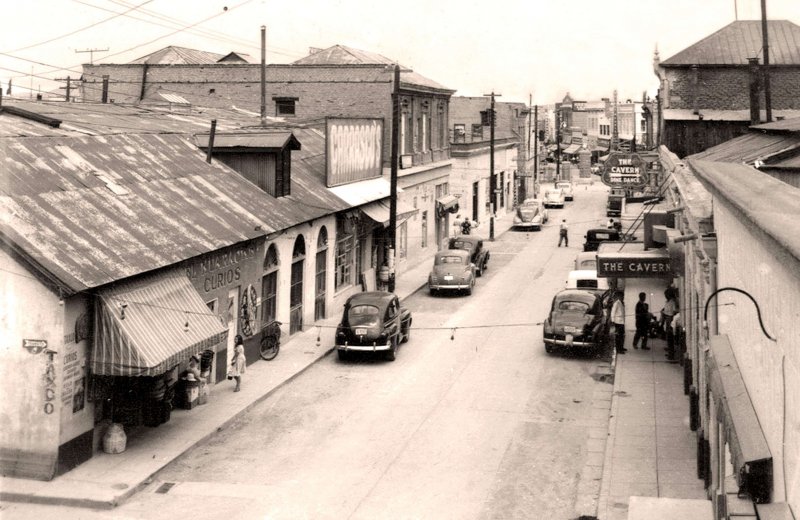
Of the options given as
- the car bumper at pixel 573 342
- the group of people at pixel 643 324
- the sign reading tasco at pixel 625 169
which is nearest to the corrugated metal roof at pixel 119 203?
the car bumper at pixel 573 342

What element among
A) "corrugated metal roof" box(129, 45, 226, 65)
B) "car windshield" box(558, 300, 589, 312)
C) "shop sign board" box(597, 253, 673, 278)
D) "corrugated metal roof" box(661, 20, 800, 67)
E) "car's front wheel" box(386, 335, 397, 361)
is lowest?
"car's front wheel" box(386, 335, 397, 361)

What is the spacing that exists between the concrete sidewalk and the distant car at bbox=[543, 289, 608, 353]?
6573 mm

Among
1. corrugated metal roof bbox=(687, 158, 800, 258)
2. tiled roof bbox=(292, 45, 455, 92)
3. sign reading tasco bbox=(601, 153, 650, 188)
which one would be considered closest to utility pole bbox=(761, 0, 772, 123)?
sign reading tasco bbox=(601, 153, 650, 188)

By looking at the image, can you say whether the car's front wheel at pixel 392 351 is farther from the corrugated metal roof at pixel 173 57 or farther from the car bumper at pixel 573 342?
the corrugated metal roof at pixel 173 57

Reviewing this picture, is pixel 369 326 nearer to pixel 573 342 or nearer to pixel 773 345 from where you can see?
pixel 573 342

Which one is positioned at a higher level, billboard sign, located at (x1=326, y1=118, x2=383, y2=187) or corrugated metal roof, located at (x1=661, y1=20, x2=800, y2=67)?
corrugated metal roof, located at (x1=661, y1=20, x2=800, y2=67)

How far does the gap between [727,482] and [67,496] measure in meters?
10.7

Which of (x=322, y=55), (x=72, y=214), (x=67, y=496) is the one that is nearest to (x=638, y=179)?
(x=72, y=214)

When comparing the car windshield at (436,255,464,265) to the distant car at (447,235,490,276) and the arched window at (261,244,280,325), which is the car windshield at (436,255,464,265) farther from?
the arched window at (261,244,280,325)

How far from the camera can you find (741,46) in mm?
39250

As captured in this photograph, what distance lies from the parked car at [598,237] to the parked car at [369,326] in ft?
71.3

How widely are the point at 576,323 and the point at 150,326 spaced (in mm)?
13391

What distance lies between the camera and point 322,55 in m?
50.4

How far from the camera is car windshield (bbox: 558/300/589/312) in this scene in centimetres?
2812
